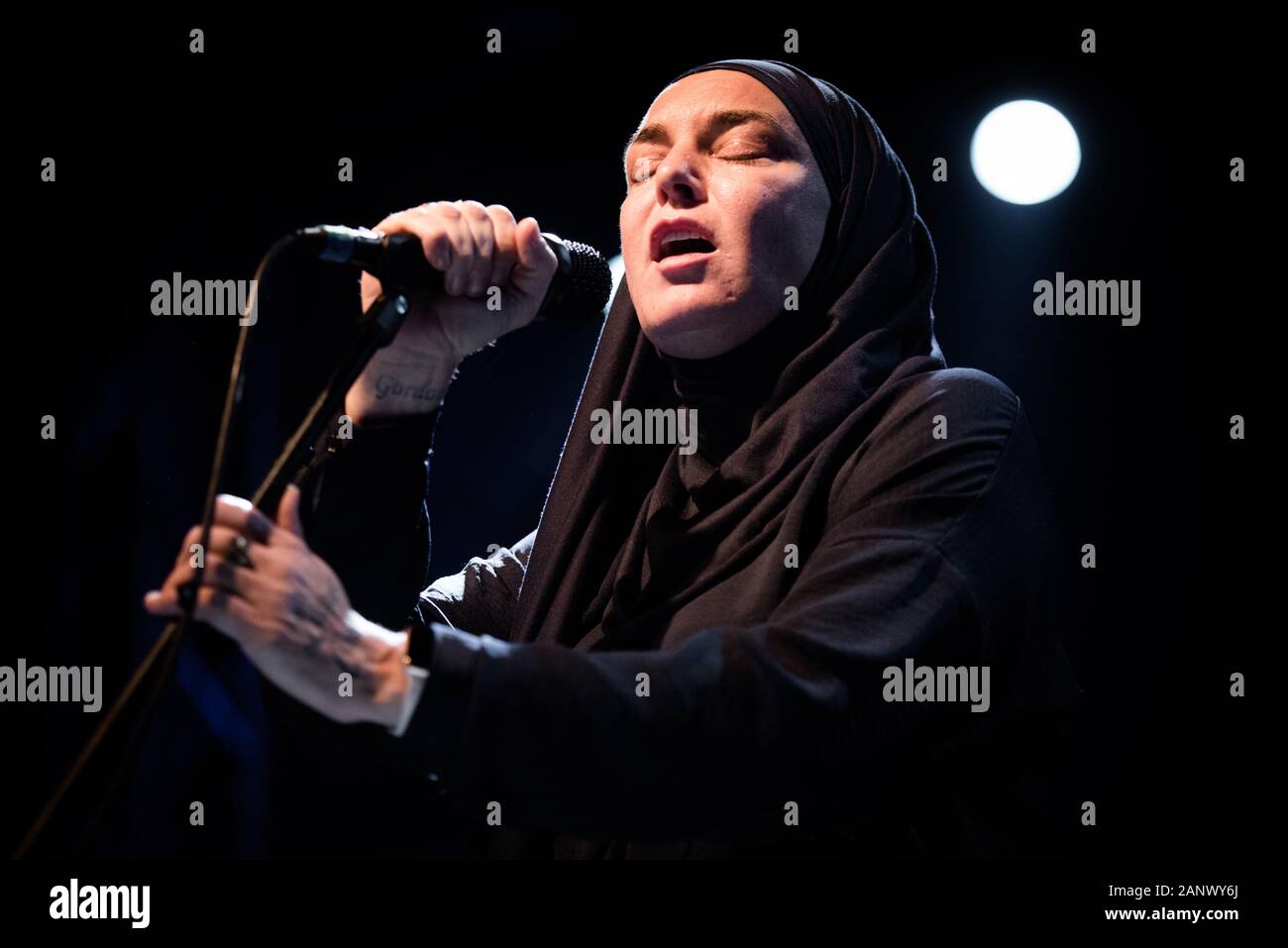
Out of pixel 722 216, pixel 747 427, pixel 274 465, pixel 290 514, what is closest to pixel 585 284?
pixel 722 216

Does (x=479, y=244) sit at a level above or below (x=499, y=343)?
below

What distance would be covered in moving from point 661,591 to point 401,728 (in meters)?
0.70

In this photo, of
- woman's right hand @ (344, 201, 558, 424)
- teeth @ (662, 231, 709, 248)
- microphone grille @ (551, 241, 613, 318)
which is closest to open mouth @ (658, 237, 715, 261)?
teeth @ (662, 231, 709, 248)

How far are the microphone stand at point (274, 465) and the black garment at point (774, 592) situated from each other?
232 millimetres

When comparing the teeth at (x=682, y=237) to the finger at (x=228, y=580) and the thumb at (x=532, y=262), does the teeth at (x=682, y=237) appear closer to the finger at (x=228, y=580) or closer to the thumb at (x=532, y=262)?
the thumb at (x=532, y=262)

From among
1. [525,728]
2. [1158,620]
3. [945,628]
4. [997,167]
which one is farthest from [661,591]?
[997,167]

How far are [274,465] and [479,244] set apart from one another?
1.69ft

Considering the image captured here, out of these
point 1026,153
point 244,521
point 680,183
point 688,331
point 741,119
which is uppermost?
point 1026,153

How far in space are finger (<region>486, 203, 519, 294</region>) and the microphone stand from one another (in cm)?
26

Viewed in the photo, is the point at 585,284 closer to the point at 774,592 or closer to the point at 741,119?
the point at 741,119

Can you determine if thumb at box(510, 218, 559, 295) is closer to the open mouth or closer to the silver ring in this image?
the open mouth

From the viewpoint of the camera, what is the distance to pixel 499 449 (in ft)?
11.4

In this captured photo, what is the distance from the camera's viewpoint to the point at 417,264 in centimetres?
158
